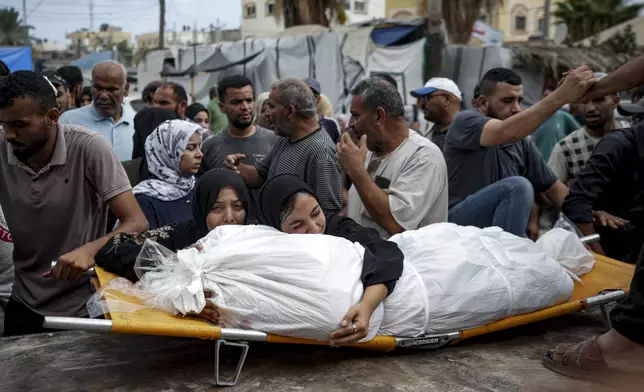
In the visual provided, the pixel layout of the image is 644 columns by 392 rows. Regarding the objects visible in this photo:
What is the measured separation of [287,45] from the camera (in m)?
17.1

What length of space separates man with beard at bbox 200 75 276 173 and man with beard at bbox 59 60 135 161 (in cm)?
81

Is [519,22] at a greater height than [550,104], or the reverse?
[519,22]

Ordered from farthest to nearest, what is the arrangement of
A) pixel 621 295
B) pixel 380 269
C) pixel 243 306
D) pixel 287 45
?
pixel 287 45 < pixel 621 295 < pixel 380 269 < pixel 243 306

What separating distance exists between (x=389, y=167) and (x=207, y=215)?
1.04 metres

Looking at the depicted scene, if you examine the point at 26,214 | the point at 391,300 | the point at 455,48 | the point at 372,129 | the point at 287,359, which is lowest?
the point at 287,359

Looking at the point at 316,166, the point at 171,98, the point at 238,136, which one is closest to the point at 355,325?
the point at 316,166

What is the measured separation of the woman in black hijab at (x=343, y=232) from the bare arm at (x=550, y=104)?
102cm

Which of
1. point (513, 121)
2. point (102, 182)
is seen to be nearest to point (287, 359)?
point (102, 182)

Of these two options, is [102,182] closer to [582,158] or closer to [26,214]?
[26,214]

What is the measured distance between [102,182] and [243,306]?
1.06m

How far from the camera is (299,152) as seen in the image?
14.2 feet

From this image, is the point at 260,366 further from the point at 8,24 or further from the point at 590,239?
the point at 8,24

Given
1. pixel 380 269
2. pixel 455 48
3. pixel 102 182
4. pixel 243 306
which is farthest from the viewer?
pixel 455 48

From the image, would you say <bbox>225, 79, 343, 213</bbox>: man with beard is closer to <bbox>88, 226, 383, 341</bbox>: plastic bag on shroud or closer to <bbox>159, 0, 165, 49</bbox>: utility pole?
<bbox>88, 226, 383, 341</bbox>: plastic bag on shroud
